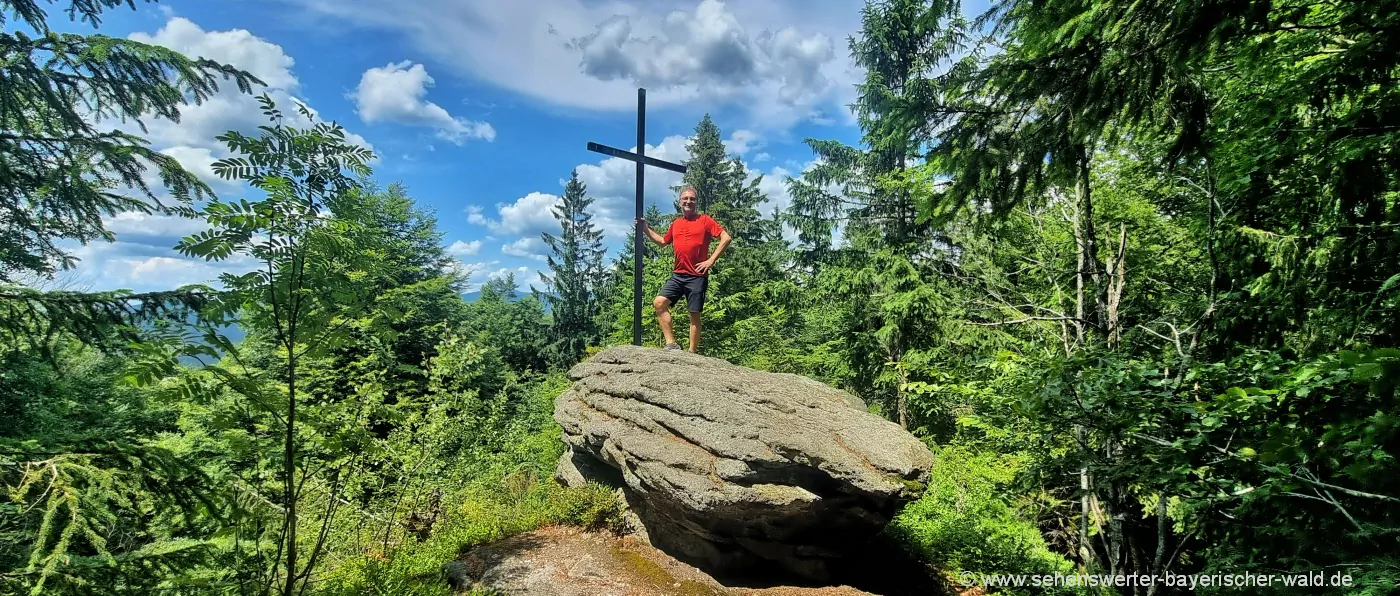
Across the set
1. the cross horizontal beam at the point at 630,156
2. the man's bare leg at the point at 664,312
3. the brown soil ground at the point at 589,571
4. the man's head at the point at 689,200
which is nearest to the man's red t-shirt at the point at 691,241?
the man's head at the point at 689,200

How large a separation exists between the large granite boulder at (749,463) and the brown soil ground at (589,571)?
22cm

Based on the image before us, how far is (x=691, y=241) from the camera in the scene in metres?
6.87

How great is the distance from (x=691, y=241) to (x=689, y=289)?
0.61 metres

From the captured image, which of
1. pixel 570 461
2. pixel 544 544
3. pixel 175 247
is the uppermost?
pixel 175 247

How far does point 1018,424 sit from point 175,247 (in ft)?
19.6

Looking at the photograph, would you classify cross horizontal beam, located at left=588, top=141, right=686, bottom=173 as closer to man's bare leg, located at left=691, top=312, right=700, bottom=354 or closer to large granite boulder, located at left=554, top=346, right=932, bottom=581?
man's bare leg, located at left=691, top=312, right=700, bottom=354

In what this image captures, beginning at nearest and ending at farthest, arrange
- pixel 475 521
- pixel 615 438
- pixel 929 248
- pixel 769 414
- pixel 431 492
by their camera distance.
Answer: pixel 769 414 < pixel 615 438 < pixel 475 521 < pixel 431 492 < pixel 929 248

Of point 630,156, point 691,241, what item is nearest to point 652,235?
point 691,241

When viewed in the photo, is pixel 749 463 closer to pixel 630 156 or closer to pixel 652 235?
pixel 652 235

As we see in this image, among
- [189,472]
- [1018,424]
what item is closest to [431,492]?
[189,472]

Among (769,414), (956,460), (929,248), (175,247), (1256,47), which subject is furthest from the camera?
(929,248)

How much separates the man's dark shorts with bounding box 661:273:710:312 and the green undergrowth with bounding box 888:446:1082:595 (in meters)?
3.35

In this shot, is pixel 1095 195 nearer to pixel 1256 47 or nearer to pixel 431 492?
pixel 1256 47

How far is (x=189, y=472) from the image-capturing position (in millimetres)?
2596
